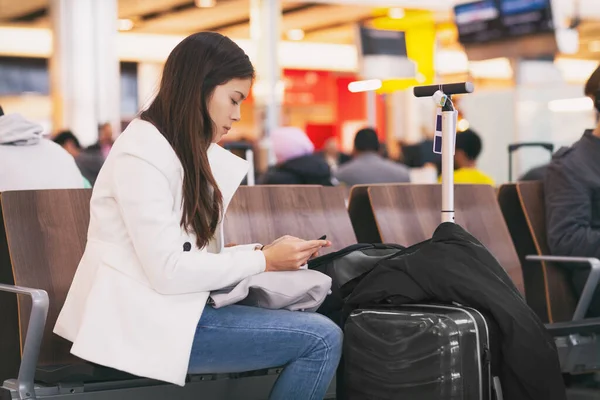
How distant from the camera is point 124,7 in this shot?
703 inches

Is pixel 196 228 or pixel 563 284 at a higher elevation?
pixel 196 228

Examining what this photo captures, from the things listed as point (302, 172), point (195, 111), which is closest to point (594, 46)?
point (302, 172)

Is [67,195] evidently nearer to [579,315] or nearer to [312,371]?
[312,371]

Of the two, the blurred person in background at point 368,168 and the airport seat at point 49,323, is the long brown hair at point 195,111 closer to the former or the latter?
the airport seat at point 49,323

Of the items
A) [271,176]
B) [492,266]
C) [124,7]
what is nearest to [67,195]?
[492,266]

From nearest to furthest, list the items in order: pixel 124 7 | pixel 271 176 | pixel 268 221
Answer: pixel 268 221
pixel 271 176
pixel 124 7

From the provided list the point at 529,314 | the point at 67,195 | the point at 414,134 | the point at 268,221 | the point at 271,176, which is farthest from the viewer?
the point at 414,134

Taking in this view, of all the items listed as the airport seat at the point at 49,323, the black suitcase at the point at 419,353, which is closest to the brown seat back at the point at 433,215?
the airport seat at the point at 49,323

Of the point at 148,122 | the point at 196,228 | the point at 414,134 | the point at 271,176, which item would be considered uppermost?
the point at 148,122

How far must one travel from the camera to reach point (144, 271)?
2395 millimetres

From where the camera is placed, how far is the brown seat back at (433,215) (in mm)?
3813

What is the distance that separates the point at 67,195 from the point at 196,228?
0.70 m

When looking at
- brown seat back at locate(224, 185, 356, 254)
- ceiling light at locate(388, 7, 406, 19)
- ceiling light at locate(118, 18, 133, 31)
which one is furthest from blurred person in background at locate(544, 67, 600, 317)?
ceiling light at locate(118, 18, 133, 31)

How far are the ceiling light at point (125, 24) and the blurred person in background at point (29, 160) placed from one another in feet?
52.2
